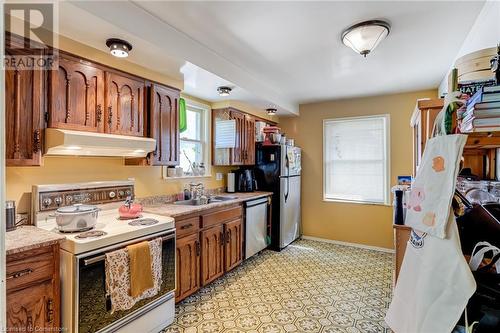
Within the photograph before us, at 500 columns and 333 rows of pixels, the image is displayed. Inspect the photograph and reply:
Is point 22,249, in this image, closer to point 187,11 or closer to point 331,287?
point 187,11

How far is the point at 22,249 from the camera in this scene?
1.47 meters

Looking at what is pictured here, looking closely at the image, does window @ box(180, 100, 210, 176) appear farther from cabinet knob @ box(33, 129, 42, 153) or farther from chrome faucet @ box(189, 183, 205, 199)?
cabinet knob @ box(33, 129, 42, 153)

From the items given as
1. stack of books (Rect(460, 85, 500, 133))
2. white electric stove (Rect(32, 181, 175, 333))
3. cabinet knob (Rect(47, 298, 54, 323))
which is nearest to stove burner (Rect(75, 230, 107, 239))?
white electric stove (Rect(32, 181, 175, 333))

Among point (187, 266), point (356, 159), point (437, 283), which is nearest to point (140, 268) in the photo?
point (187, 266)

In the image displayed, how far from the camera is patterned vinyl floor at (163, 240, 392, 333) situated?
2285 millimetres

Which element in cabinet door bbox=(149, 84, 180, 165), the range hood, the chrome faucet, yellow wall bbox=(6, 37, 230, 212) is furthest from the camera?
the chrome faucet

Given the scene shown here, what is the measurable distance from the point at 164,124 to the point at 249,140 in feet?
5.64

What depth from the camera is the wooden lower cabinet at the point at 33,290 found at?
145 centimetres

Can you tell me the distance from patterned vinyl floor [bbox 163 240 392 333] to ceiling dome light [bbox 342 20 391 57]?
243 cm

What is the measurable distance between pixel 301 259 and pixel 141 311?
242cm

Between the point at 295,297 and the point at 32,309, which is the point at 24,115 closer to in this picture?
the point at 32,309

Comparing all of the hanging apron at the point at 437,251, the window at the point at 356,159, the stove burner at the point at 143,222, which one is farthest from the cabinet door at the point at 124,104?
the window at the point at 356,159

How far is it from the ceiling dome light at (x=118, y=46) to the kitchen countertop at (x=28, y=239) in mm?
1392

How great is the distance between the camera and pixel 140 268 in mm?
1971
